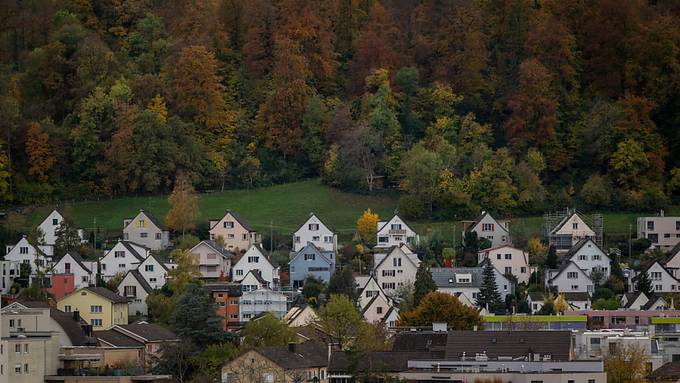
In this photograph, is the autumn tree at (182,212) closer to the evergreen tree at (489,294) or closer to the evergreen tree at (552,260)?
the evergreen tree at (489,294)

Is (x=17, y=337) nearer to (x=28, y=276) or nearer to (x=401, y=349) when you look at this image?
(x=401, y=349)

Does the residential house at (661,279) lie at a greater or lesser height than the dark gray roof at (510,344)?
greater

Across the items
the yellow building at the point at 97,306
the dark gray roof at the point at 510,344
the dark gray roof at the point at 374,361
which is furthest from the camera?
the yellow building at the point at 97,306

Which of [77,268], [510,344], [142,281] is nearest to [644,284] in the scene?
[142,281]

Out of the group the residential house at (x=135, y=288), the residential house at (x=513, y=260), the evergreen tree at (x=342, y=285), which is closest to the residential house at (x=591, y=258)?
the residential house at (x=513, y=260)

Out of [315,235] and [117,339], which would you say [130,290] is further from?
[117,339]

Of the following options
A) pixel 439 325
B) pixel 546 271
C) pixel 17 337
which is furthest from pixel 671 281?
pixel 17 337

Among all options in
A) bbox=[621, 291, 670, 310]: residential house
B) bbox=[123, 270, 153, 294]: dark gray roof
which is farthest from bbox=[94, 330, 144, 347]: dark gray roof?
bbox=[621, 291, 670, 310]: residential house
